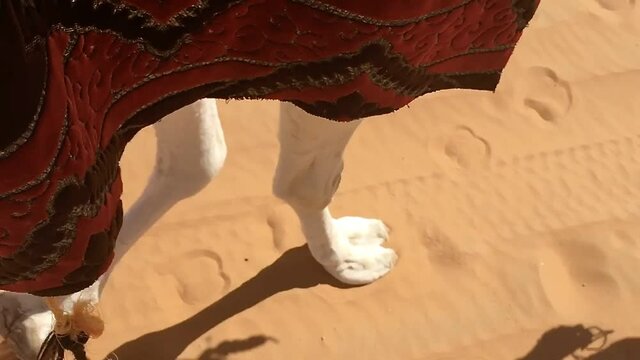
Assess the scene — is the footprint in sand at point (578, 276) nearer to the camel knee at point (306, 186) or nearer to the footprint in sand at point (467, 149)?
the footprint in sand at point (467, 149)

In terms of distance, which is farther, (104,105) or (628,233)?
(628,233)

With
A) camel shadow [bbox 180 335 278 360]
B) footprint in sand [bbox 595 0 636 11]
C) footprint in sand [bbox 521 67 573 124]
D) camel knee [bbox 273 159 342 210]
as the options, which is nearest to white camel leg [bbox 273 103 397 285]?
camel knee [bbox 273 159 342 210]

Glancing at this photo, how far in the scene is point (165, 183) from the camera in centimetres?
127

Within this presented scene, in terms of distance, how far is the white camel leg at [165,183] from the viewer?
3.82 ft

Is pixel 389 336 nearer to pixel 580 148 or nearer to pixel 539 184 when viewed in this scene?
pixel 539 184

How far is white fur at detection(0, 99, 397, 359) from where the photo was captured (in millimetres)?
1155

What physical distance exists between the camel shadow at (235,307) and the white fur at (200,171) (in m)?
0.32

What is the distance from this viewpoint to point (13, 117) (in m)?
0.63

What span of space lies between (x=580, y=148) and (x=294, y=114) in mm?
1149

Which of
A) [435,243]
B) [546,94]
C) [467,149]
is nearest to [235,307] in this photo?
[435,243]

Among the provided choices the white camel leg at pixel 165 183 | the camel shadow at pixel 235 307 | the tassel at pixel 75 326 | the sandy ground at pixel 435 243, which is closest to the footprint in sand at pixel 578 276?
the sandy ground at pixel 435 243

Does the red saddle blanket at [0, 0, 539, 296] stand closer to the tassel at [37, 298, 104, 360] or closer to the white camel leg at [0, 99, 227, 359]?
the tassel at [37, 298, 104, 360]

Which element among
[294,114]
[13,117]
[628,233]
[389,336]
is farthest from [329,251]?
[13,117]

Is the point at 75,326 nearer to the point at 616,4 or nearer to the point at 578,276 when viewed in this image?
the point at 578,276
